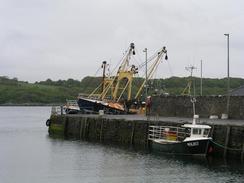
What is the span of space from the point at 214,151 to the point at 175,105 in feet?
53.9

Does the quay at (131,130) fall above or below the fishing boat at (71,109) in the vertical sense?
below

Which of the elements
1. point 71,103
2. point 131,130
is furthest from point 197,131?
point 71,103

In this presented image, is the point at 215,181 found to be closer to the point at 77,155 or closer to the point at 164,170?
the point at 164,170

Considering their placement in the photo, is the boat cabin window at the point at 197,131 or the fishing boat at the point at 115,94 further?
the fishing boat at the point at 115,94

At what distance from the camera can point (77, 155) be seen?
4547 centimetres

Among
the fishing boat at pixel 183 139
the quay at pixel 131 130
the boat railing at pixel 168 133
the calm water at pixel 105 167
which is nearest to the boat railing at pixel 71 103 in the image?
the quay at pixel 131 130

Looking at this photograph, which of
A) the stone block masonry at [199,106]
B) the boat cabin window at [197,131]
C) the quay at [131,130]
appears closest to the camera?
the quay at [131,130]

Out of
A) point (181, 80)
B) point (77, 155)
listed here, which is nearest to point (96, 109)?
point (77, 155)

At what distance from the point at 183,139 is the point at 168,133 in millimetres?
1742

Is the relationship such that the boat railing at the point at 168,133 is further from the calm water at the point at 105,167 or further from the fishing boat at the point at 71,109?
the fishing boat at the point at 71,109

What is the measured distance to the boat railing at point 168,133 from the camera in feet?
141

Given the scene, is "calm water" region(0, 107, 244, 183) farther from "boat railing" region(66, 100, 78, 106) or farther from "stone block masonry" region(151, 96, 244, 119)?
"boat railing" region(66, 100, 78, 106)

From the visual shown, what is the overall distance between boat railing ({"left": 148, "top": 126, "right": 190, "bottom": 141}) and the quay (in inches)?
25.8

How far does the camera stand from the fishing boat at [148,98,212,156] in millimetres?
40250
